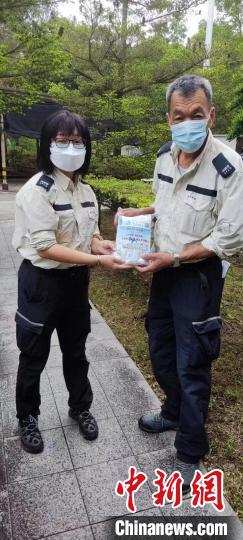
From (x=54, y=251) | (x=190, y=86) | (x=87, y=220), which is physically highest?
(x=190, y=86)

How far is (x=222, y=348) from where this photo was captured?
12.1 feet

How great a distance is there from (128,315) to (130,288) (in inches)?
28.1

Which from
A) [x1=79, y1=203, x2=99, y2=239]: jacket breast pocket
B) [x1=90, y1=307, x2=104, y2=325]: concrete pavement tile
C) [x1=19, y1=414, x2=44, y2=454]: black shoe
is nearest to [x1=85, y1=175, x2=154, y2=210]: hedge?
[x1=90, y1=307, x2=104, y2=325]: concrete pavement tile

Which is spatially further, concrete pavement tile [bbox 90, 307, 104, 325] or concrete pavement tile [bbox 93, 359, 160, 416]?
concrete pavement tile [bbox 90, 307, 104, 325]

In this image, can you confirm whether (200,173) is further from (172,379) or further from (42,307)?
(172,379)

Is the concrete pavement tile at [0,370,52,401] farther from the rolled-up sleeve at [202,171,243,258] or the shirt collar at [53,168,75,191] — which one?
the rolled-up sleeve at [202,171,243,258]

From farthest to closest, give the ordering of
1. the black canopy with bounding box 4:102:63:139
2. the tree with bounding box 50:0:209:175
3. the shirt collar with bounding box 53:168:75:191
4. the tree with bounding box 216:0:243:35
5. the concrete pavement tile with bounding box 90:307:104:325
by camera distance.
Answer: the tree with bounding box 216:0:243:35
the black canopy with bounding box 4:102:63:139
the tree with bounding box 50:0:209:175
the concrete pavement tile with bounding box 90:307:104:325
the shirt collar with bounding box 53:168:75:191

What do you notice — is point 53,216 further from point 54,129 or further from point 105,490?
point 105,490

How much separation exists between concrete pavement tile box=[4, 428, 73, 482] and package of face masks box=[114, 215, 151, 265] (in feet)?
3.98

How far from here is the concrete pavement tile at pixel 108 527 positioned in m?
1.93

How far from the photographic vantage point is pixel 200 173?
1964mm

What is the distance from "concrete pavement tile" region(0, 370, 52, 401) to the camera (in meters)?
2.92

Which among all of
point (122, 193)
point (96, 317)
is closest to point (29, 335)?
point (96, 317)

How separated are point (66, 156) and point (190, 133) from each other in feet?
1.95
